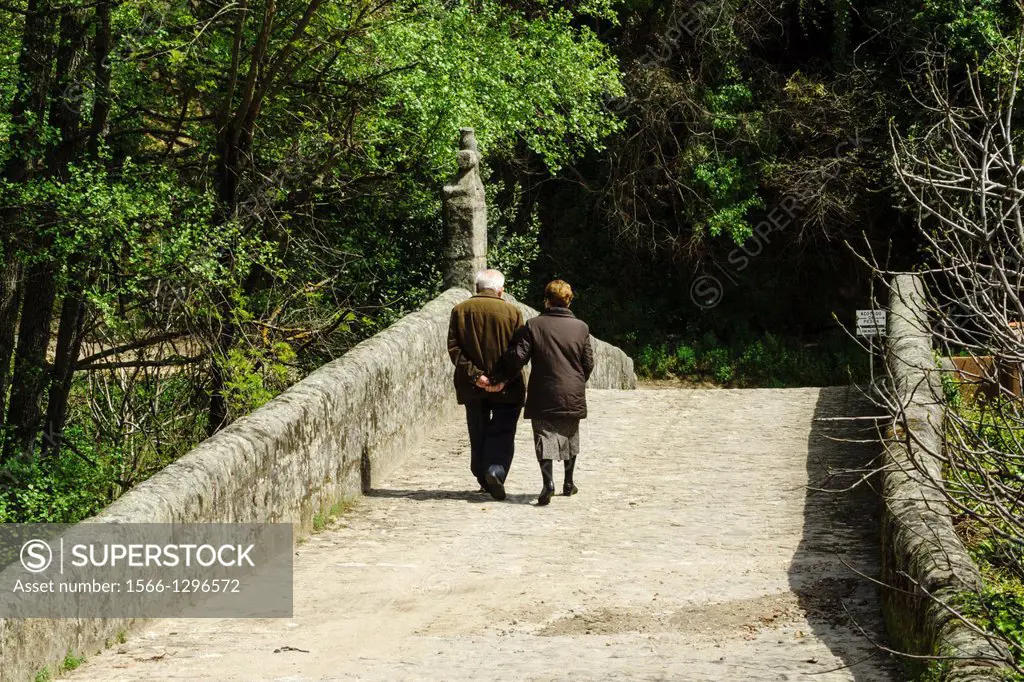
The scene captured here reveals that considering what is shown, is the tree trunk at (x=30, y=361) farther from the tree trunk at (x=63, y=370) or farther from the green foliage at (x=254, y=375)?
the green foliage at (x=254, y=375)

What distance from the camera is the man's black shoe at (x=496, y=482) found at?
834 centimetres

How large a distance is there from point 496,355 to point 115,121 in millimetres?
8297

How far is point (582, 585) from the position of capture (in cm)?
641

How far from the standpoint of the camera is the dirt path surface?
519 centimetres

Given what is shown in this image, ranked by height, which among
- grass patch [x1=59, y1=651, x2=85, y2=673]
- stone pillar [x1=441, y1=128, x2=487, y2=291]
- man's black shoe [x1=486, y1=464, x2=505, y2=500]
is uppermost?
stone pillar [x1=441, y1=128, x2=487, y2=291]

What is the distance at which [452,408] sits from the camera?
11.3m

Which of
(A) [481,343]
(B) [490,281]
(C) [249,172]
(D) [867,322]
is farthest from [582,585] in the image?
(C) [249,172]

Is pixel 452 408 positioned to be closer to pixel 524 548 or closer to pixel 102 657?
pixel 524 548

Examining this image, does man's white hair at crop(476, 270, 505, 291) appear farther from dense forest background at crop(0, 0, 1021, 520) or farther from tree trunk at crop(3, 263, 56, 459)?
tree trunk at crop(3, 263, 56, 459)

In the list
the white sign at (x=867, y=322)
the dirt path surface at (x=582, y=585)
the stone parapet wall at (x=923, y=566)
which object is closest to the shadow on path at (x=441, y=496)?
the dirt path surface at (x=582, y=585)

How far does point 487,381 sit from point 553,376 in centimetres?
48

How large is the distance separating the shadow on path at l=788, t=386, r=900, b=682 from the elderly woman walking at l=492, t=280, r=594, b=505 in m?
1.63

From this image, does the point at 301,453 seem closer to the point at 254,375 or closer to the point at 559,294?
the point at 559,294

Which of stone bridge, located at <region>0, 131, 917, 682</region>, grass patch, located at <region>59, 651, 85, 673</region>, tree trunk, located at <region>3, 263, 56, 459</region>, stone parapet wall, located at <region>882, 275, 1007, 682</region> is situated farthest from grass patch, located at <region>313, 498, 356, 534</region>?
tree trunk, located at <region>3, 263, 56, 459</region>
